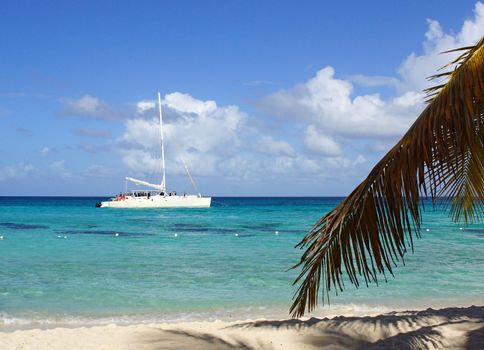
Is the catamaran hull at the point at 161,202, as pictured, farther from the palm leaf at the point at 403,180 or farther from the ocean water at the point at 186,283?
the palm leaf at the point at 403,180

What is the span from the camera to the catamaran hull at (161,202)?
207 feet

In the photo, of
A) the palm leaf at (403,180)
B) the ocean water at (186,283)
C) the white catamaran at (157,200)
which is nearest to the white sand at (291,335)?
the ocean water at (186,283)

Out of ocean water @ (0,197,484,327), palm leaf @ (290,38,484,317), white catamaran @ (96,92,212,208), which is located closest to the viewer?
palm leaf @ (290,38,484,317)

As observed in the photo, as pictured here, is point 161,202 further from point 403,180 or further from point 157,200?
point 403,180

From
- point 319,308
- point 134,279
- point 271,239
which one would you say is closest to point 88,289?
point 134,279

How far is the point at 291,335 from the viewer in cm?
614

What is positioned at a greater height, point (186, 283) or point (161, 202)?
point (161, 202)

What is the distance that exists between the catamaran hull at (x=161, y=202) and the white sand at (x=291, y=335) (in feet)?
185

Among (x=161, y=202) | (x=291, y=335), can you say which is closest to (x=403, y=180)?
(x=291, y=335)

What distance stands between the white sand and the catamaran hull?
5640cm

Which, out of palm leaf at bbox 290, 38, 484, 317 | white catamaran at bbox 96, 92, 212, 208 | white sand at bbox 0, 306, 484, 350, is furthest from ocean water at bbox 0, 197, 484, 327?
white catamaran at bbox 96, 92, 212, 208

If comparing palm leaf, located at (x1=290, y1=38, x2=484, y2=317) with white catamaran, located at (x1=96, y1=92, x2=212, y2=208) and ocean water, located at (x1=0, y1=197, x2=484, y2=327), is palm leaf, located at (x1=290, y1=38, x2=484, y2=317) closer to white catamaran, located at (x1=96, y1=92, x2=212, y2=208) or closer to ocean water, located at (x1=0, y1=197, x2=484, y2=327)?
ocean water, located at (x1=0, y1=197, x2=484, y2=327)

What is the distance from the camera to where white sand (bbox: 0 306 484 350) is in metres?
5.61

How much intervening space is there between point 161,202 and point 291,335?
57.7m
